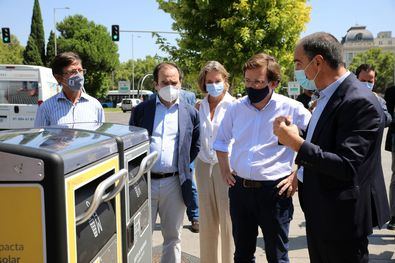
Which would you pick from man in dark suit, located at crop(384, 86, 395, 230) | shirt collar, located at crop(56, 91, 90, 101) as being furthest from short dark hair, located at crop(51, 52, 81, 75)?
man in dark suit, located at crop(384, 86, 395, 230)

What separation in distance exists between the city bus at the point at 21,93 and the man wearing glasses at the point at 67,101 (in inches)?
386

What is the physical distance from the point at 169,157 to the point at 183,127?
264 millimetres

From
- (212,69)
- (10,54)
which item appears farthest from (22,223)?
(10,54)

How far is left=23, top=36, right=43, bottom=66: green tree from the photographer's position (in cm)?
4556

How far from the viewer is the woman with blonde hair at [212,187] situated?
375 centimetres

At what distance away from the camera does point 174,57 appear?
45.8 ft

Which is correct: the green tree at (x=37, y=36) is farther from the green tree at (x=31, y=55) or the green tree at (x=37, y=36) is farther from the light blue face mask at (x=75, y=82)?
the light blue face mask at (x=75, y=82)

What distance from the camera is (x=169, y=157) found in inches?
131

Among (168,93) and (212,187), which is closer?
(168,93)

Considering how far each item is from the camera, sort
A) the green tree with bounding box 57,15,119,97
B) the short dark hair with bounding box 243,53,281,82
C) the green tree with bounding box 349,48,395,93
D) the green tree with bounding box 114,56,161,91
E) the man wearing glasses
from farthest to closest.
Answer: the green tree with bounding box 114,56,161,91, the green tree with bounding box 349,48,395,93, the green tree with bounding box 57,15,119,97, the man wearing glasses, the short dark hair with bounding box 243,53,281,82

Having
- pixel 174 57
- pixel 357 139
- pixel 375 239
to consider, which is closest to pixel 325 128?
pixel 357 139

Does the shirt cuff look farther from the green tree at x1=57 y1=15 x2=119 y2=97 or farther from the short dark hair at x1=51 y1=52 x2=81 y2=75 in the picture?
the green tree at x1=57 y1=15 x2=119 y2=97

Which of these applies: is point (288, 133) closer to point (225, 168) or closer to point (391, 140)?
point (225, 168)

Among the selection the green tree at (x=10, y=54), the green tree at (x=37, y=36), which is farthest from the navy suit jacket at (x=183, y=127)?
the green tree at (x=10, y=54)
